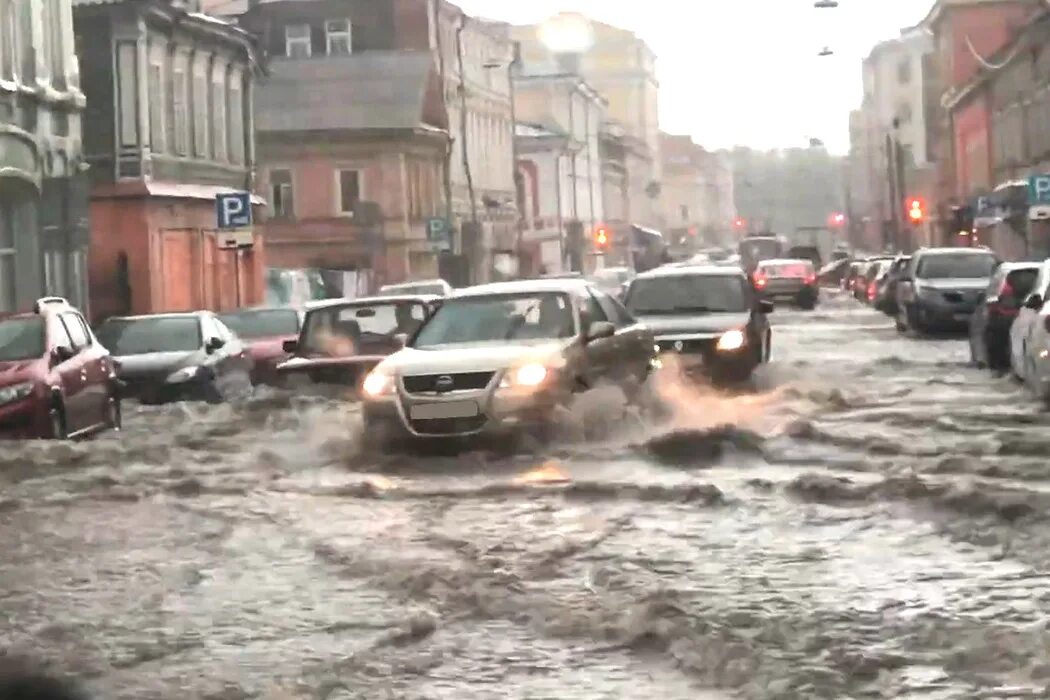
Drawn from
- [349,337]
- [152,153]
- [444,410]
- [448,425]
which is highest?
[152,153]

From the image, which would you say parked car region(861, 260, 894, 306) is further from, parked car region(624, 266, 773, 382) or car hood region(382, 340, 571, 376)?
car hood region(382, 340, 571, 376)

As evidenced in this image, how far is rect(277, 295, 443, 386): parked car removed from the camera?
72.0 ft

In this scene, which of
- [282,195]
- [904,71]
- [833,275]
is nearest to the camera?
[282,195]

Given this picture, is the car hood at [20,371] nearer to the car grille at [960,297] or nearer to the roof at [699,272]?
the roof at [699,272]

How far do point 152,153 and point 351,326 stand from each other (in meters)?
19.3

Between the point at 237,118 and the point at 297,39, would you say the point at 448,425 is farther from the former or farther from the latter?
the point at 297,39

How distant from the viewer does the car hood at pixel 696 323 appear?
73.6ft

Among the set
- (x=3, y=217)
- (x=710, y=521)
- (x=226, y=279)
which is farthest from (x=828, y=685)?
(x=226, y=279)

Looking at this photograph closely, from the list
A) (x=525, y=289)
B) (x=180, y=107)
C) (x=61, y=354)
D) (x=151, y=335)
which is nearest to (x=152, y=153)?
(x=180, y=107)

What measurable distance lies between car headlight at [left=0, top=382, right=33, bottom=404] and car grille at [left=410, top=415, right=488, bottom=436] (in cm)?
397

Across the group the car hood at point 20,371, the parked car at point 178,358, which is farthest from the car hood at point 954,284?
the car hood at point 20,371

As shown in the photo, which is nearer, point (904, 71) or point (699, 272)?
point (699, 272)

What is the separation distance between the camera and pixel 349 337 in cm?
2280

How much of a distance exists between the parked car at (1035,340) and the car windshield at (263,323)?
35.7ft
